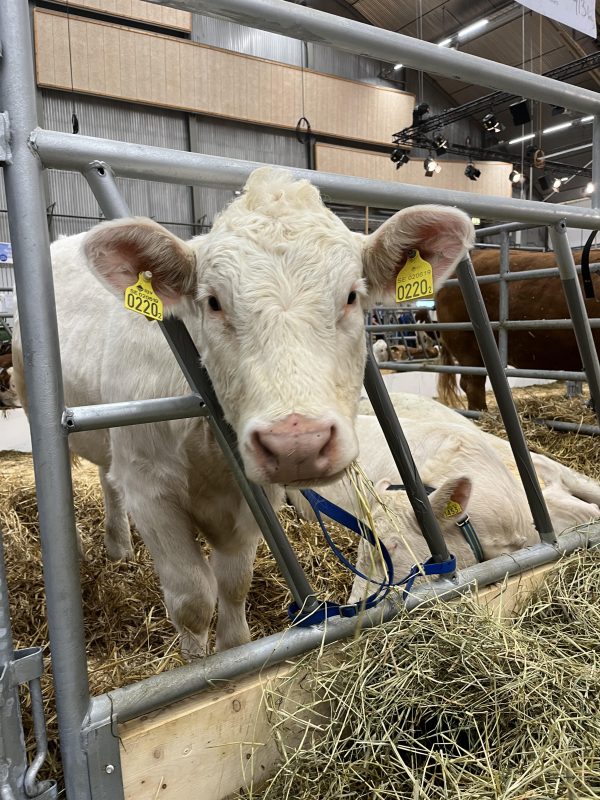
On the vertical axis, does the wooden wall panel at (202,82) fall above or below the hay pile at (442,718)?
above

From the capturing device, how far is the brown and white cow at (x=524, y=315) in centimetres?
484

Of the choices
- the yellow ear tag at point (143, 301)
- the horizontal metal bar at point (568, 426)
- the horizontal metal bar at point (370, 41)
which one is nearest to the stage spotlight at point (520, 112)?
the horizontal metal bar at point (568, 426)

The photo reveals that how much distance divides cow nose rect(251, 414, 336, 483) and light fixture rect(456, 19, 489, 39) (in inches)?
705

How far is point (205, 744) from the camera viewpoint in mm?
1056

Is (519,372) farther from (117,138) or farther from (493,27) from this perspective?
(493,27)

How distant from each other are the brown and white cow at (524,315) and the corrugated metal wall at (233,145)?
9798 mm

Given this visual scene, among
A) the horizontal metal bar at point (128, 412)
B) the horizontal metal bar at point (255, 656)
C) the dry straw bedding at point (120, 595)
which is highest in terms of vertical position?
the horizontal metal bar at point (128, 412)

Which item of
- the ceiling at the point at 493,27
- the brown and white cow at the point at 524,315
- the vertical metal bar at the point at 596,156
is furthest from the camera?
the ceiling at the point at 493,27

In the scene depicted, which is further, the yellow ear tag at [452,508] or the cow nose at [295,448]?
the yellow ear tag at [452,508]

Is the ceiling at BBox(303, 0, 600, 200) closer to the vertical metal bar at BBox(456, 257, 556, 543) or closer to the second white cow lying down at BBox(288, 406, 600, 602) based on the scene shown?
the second white cow lying down at BBox(288, 406, 600, 602)

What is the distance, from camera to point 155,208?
13.9 meters

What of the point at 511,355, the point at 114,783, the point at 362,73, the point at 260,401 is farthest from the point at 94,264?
the point at 362,73

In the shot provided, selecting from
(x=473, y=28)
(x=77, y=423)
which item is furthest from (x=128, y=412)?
(x=473, y=28)

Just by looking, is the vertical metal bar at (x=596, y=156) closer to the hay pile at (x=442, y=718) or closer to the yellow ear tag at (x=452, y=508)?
the yellow ear tag at (x=452, y=508)
